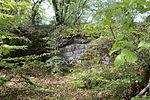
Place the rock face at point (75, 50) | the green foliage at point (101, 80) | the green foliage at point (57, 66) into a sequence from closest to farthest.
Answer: the green foliage at point (101, 80)
the green foliage at point (57, 66)
the rock face at point (75, 50)

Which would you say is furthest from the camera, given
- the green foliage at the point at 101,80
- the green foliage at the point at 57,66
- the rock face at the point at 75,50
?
the rock face at the point at 75,50

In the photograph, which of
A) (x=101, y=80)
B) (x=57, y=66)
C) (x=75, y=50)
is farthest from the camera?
(x=75, y=50)

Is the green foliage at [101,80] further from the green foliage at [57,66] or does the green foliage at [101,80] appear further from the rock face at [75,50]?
the rock face at [75,50]

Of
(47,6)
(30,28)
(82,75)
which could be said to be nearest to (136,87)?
(82,75)

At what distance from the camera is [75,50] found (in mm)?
10672

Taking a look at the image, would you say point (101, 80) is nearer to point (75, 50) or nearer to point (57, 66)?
point (57, 66)

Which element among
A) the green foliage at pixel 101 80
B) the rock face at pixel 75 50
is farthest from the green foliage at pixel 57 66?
the green foliage at pixel 101 80

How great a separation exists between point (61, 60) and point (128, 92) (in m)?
6.78

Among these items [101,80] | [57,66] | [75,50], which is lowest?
[57,66]

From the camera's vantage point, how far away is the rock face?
10195 mm

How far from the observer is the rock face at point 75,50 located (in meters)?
10.2

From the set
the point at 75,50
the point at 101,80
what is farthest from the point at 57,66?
the point at 101,80

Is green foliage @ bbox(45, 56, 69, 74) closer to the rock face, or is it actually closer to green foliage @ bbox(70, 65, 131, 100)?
the rock face

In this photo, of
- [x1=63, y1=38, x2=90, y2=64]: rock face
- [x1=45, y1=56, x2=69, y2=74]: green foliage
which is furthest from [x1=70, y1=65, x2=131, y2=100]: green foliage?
[x1=63, y1=38, x2=90, y2=64]: rock face
